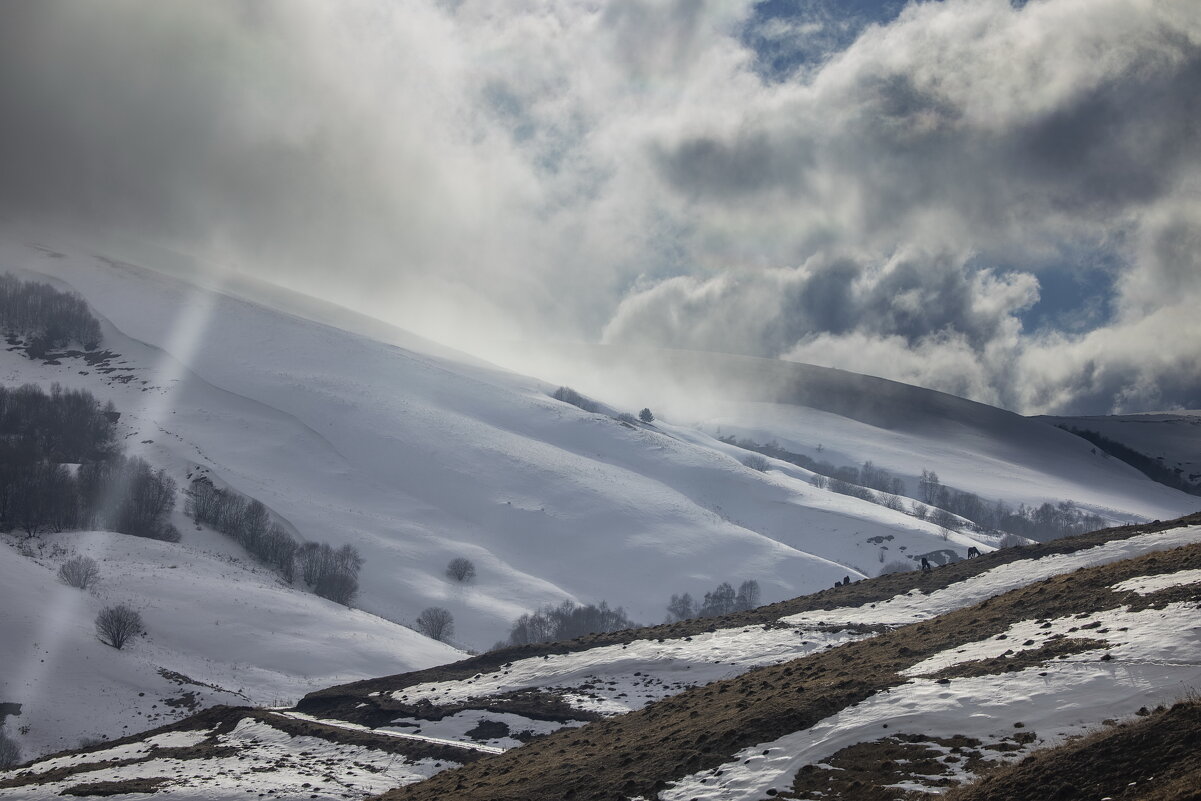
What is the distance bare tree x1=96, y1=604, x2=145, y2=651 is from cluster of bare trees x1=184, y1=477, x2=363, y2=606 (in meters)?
37.4

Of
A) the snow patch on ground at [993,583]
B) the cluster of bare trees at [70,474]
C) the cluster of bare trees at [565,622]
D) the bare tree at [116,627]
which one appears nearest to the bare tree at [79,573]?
the bare tree at [116,627]

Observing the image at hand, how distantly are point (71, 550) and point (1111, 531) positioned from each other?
96.0 metres

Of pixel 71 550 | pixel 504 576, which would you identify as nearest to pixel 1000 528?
pixel 504 576

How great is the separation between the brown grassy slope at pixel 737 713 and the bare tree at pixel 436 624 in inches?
3055

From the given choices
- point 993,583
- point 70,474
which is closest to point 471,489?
point 70,474

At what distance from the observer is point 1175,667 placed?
19.4 m

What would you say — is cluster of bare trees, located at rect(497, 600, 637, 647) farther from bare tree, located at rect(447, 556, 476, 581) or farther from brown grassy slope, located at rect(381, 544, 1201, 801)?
brown grassy slope, located at rect(381, 544, 1201, 801)

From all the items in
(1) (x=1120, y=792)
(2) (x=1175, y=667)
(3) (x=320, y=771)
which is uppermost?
(2) (x=1175, y=667)

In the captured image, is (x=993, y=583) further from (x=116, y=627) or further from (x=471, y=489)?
(x=471, y=489)

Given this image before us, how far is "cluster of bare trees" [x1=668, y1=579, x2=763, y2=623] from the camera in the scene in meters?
124

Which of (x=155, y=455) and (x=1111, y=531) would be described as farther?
(x=155, y=455)

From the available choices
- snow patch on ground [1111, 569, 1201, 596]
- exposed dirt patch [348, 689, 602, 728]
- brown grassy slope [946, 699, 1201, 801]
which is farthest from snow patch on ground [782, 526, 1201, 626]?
brown grassy slope [946, 699, 1201, 801]

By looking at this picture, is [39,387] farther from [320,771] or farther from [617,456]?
[320,771]

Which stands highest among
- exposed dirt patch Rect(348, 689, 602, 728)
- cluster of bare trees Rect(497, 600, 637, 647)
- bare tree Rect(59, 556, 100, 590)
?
exposed dirt patch Rect(348, 689, 602, 728)
